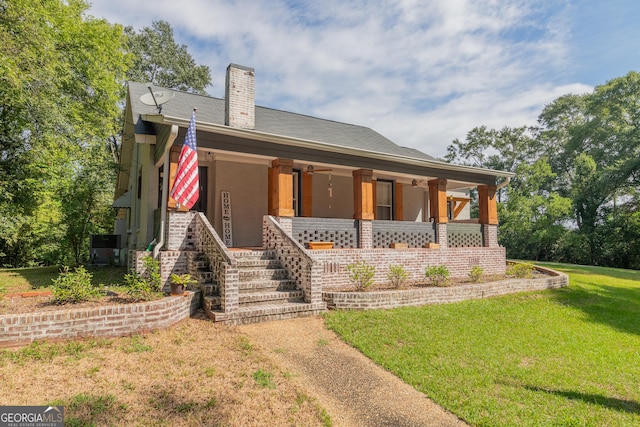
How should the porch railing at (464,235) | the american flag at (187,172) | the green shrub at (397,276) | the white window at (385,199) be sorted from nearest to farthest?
the american flag at (187,172) < the green shrub at (397,276) < the porch railing at (464,235) < the white window at (385,199)

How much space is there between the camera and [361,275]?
8266 mm

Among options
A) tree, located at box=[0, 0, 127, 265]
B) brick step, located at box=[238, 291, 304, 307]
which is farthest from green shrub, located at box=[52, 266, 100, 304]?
tree, located at box=[0, 0, 127, 265]

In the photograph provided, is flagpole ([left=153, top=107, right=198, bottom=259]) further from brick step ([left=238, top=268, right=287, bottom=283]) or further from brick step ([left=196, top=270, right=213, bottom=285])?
brick step ([left=238, top=268, right=287, bottom=283])

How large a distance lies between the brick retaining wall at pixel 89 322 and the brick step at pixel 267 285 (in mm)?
1327

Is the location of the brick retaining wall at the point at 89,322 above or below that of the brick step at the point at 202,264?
below

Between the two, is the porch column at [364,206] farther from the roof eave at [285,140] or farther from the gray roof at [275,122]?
the gray roof at [275,122]

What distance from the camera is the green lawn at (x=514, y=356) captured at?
375 cm

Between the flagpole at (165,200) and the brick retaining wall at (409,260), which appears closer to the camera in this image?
the flagpole at (165,200)

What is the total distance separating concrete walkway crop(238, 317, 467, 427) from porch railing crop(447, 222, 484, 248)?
22.9 ft

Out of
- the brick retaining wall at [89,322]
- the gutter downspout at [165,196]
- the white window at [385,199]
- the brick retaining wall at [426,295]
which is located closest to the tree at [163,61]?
the white window at [385,199]

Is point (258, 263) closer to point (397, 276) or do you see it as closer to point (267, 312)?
point (267, 312)

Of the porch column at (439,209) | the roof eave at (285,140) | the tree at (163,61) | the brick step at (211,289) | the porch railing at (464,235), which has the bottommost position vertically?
the brick step at (211,289)

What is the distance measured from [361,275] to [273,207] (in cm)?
275

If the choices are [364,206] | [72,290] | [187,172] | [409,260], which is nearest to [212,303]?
[72,290]
